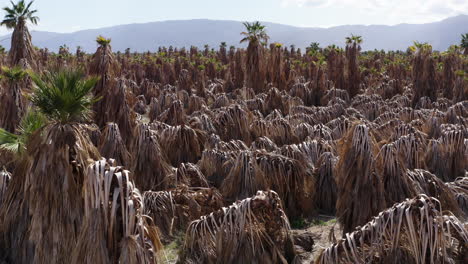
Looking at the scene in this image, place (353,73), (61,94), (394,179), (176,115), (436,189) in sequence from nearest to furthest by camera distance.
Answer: (61,94) < (394,179) < (436,189) < (176,115) < (353,73)

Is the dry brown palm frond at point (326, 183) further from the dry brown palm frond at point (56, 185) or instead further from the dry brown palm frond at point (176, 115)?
the dry brown palm frond at point (176, 115)

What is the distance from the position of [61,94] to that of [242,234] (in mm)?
3998

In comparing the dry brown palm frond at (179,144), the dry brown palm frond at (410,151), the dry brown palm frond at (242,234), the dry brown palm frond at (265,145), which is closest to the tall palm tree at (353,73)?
the dry brown palm frond at (265,145)

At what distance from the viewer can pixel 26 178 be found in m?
7.27

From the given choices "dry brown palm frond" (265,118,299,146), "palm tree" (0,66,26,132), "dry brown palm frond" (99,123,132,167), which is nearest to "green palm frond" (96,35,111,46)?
"palm tree" (0,66,26,132)

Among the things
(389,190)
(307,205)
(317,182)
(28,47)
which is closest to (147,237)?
(389,190)

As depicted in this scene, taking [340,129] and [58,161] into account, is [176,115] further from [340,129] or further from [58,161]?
[58,161]

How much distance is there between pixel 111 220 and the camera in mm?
6203

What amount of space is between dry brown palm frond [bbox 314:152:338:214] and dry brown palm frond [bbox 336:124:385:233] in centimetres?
298

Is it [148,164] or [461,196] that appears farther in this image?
[148,164]

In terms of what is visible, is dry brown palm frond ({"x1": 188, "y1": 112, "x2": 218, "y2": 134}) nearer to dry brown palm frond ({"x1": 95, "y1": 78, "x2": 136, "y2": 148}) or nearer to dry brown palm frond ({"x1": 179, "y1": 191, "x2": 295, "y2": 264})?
dry brown palm frond ({"x1": 95, "y1": 78, "x2": 136, "y2": 148})

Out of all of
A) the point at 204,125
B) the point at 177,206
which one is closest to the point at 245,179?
the point at 177,206

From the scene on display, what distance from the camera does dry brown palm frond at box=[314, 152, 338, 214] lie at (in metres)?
12.5

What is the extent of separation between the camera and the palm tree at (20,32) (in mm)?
23770
